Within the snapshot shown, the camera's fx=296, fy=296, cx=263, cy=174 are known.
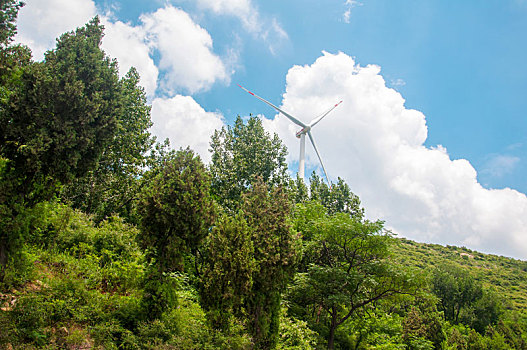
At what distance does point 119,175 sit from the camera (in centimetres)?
2045

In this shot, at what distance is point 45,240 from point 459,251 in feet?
492

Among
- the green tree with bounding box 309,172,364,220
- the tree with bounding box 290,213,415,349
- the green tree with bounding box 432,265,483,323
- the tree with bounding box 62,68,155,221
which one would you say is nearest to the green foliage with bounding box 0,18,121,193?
the tree with bounding box 62,68,155,221

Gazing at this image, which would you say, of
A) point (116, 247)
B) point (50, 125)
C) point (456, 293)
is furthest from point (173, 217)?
point (456, 293)

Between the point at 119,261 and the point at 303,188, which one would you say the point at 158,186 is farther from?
the point at 303,188

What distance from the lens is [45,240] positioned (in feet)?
39.2

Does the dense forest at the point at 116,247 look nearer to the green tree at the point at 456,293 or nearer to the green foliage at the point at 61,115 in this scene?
the green foliage at the point at 61,115

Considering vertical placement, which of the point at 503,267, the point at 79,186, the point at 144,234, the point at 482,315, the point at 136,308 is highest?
the point at 503,267

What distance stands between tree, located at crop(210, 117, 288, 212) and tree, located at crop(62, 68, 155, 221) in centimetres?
553

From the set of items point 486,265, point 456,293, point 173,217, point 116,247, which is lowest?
point 116,247

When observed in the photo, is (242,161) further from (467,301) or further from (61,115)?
(467,301)

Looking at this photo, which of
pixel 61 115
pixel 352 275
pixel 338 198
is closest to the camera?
pixel 61 115

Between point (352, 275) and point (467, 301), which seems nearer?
point (352, 275)

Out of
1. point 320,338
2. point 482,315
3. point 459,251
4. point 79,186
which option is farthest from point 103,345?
point 459,251

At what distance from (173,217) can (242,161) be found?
48.5 ft
